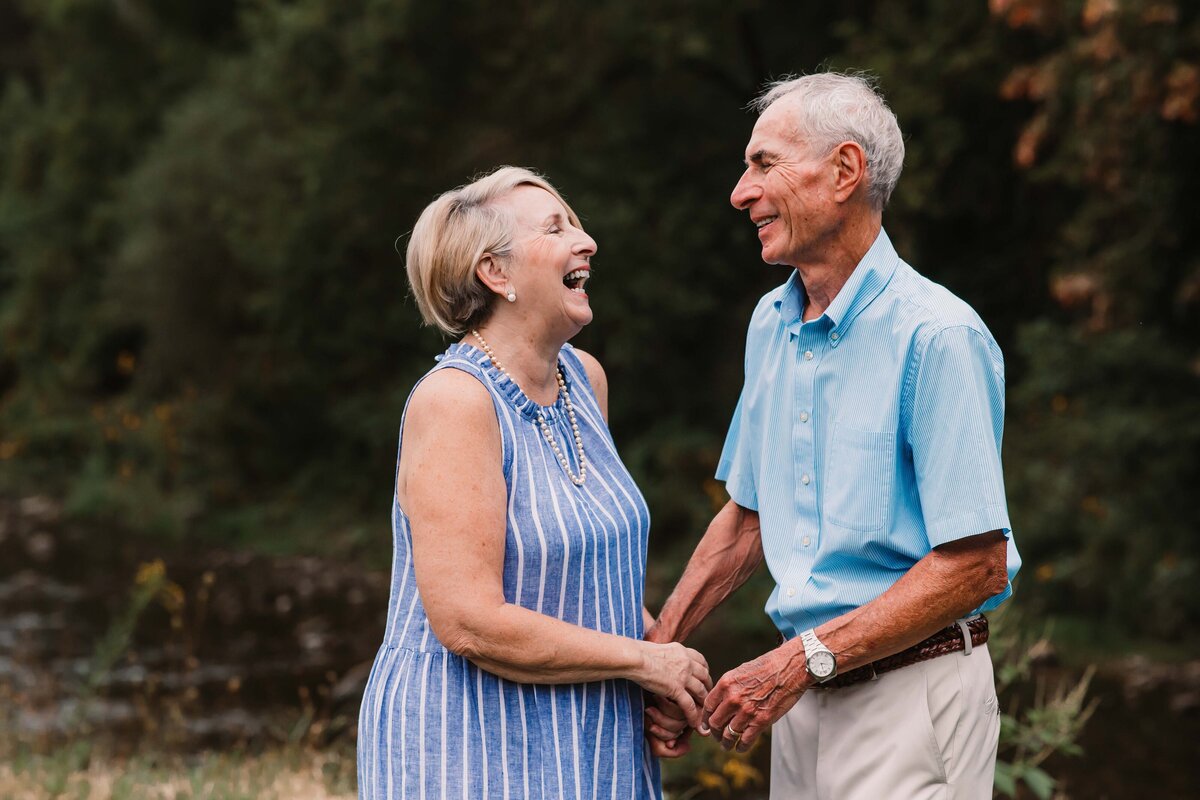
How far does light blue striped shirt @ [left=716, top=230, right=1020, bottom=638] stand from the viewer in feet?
7.71

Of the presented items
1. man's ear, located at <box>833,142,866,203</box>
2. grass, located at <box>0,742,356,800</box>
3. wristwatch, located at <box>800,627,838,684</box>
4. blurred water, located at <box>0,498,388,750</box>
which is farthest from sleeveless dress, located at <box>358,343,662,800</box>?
blurred water, located at <box>0,498,388,750</box>

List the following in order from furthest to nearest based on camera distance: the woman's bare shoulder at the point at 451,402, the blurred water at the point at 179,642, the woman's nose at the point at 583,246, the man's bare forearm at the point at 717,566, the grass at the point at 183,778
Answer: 1. the blurred water at the point at 179,642
2. the grass at the point at 183,778
3. the man's bare forearm at the point at 717,566
4. the woman's nose at the point at 583,246
5. the woman's bare shoulder at the point at 451,402

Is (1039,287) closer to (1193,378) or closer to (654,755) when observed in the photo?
(1193,378)

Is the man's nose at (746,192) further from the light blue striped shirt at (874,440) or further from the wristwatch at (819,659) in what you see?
the wristwatch at (819,659)

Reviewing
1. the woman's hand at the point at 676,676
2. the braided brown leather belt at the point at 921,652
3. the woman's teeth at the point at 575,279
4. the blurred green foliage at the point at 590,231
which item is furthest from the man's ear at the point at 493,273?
the blurred green foliage at the point at 590,231

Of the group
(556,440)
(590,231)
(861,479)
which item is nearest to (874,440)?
(861,479)

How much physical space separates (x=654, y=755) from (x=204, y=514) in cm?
1120

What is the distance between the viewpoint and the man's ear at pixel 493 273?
266cm

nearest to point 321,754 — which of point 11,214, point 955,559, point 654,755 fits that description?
point 654,755

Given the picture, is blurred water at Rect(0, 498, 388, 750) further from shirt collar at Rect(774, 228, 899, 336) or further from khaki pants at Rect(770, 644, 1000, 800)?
shirt collar at Rect(774, 228, 899, 336)

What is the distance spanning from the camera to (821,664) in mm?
2426

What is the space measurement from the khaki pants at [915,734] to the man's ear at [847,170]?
84 centimetres

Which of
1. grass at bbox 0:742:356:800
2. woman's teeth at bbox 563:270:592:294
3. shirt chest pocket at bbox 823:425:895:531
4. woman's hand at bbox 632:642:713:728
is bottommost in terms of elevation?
grass at bbox 0:742:356:800

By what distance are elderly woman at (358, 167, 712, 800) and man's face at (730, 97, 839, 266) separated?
0.36 metres
